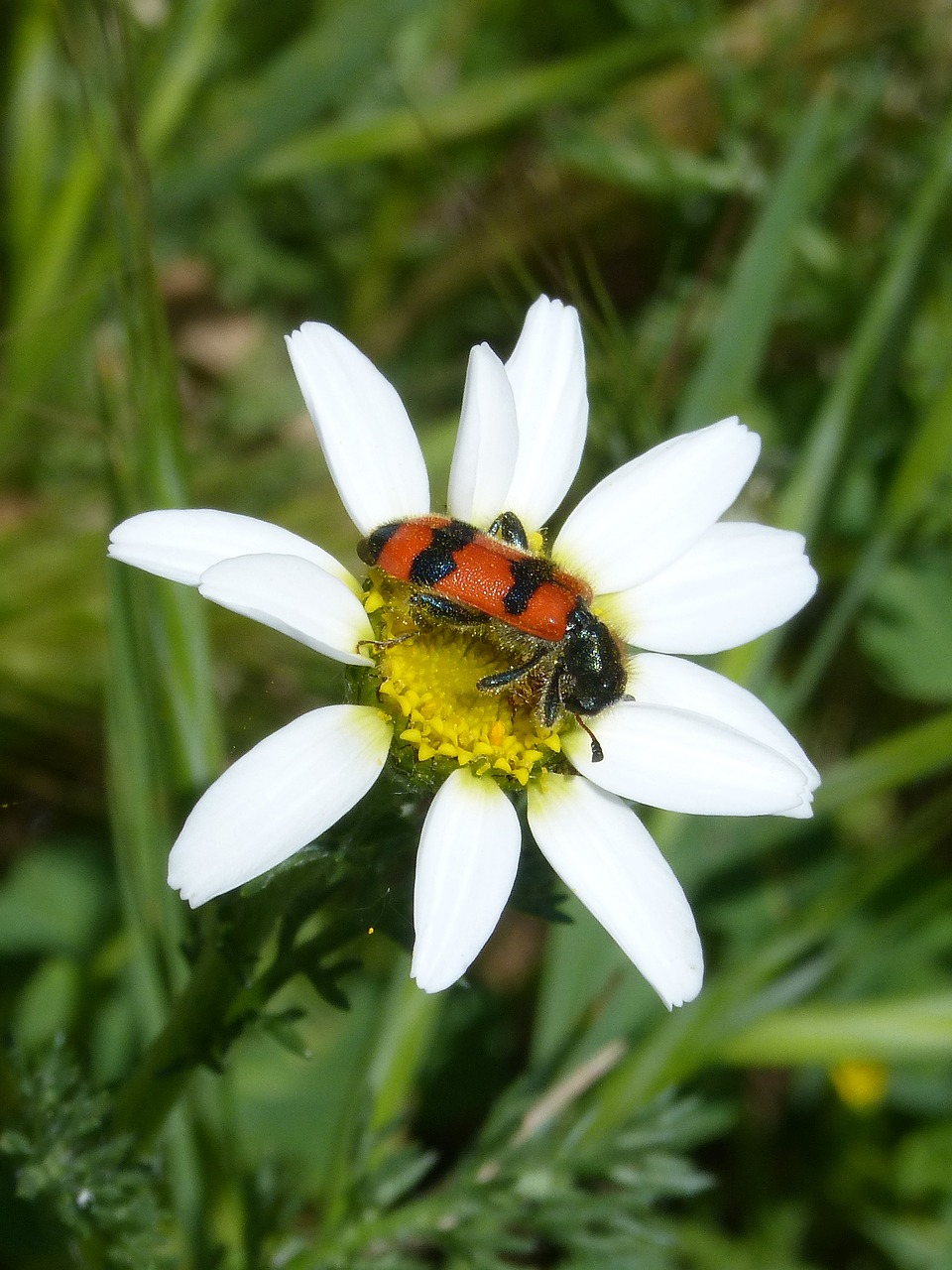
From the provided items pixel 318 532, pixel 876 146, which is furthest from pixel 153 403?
pixel 876 146

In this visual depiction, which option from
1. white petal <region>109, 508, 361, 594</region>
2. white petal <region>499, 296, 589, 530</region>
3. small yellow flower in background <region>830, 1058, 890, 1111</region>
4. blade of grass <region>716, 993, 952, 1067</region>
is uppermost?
white petal <region>109, 508, 361, 594</region>

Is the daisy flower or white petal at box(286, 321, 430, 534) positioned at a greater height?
white petal at box(286, 321, 430, 534)

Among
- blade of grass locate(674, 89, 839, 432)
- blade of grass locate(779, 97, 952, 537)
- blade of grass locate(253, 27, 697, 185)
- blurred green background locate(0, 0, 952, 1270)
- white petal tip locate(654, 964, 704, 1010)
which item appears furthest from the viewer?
blade of grass locate(253, 27, 697, 185)

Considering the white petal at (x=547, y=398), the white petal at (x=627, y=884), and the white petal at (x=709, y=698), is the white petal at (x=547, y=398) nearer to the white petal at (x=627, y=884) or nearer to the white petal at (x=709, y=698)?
the white petal at (x=709, y=698)

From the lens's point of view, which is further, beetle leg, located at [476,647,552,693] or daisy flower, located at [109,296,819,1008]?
beetle leg, located at [476,647,552,693]

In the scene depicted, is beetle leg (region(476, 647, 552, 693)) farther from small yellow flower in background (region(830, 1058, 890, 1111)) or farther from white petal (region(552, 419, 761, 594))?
small yellow flower in background (region(830, 1058, 890, 1111))

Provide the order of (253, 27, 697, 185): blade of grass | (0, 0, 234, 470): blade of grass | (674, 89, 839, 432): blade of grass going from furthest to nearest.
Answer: (253, 27, 697, 185): blade of grass, (0, 0, 234, 470): blade of grass, (674, 89, 839, 432): blade of grass

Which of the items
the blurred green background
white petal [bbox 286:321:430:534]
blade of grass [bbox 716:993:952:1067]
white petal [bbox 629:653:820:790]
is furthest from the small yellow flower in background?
white petal [bbox 286:321:430:534]
